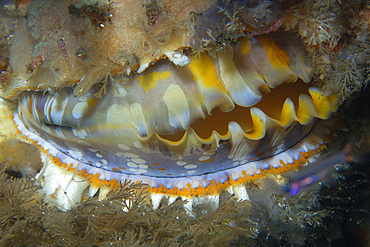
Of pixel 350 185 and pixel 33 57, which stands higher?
pixel 33 57

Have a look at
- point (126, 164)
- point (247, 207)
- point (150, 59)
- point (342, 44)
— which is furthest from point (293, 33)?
point (126, 164)

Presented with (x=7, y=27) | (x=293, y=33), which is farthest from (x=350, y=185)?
(x=7, y=27)

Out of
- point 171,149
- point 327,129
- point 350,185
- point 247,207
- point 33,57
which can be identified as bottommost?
point 350,185

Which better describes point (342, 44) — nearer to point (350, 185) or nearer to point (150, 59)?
point (150, 59)

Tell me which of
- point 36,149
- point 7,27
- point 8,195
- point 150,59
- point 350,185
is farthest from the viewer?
point 36,149

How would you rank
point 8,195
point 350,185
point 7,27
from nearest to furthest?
1. point 8,195
2. point 7,27
3. point 350,185

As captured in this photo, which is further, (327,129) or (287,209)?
(327,129)
